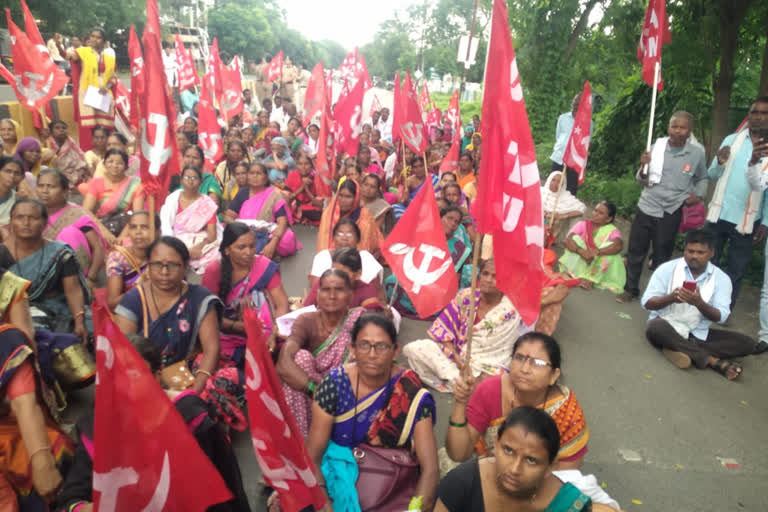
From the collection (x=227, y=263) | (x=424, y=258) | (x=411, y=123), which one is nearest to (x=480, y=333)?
(x=424, y=258)

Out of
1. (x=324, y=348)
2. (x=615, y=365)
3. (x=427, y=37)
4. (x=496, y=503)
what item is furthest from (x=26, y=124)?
(x=427, y=37)

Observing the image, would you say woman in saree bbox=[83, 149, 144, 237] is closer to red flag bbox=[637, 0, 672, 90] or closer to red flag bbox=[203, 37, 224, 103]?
red flag bbox=[203, 37, 224, 103]

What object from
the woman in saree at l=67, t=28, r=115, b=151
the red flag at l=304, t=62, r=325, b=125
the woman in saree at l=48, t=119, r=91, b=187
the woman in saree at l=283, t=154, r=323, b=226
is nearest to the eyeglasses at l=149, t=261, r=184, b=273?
the woman in saree at l=48, t=119, r=91, b=187

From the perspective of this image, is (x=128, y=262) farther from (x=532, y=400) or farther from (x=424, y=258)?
(x=532, y=400)

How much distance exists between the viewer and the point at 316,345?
3438mm

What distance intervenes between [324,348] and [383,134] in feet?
41.0

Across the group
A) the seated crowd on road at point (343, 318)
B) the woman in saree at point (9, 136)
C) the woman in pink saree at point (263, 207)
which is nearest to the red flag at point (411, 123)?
the seated crowd on road at point (343, 318)

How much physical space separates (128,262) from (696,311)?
4612 mm

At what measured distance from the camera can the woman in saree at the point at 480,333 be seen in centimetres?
395

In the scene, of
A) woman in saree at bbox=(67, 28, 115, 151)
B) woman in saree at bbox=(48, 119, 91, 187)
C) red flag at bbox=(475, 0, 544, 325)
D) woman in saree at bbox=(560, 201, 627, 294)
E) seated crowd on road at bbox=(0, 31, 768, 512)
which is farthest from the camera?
woman in saree at bbox=(67, 28, 115, 151)

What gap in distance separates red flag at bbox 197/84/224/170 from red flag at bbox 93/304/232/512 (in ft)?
21.8

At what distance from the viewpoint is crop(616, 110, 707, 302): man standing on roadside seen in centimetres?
580

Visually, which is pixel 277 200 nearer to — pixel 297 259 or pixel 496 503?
pixel 297 259

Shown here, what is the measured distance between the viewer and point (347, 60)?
13039 millimetres
